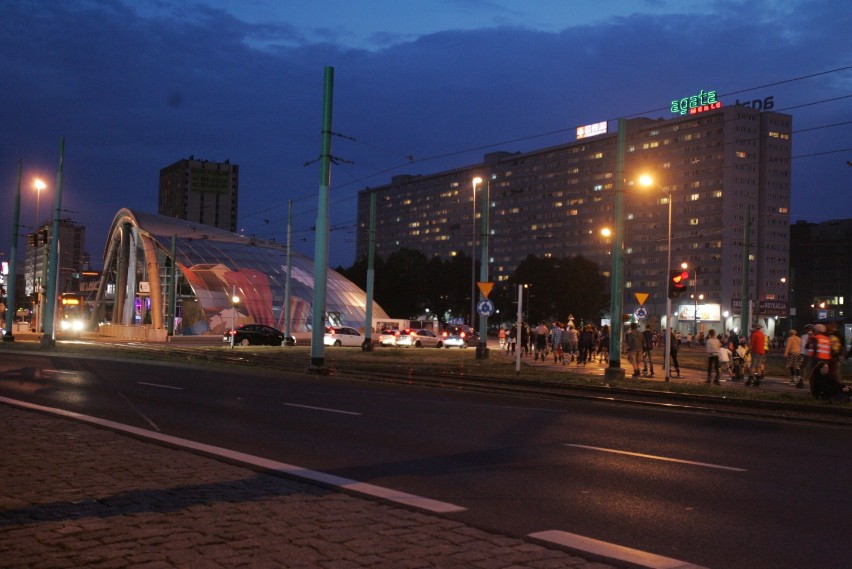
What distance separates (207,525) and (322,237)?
19.9 m

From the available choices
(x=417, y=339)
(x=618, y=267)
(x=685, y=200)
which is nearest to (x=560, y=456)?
(x=618, y=267)

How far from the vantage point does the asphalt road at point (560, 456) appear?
21.6 ft

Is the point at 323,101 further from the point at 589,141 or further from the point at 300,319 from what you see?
the point at 589,141

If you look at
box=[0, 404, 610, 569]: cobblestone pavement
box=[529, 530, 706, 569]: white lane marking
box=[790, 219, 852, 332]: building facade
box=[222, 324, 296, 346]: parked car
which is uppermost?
box=[790, 219, 852, 332]: building facade

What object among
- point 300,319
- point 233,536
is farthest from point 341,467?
point 300,319

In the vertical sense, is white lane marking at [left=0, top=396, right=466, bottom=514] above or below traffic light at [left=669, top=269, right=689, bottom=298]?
below

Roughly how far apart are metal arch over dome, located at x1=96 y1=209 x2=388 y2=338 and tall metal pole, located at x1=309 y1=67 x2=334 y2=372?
39.6 m

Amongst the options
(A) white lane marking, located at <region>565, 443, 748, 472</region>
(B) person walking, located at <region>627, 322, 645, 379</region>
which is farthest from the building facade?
(A) white lane marking, located at <region>565, 443, 748, 472</region>

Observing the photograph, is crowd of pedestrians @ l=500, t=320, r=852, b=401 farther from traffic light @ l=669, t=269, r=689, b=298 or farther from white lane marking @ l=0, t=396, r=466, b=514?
white lane marking @ l=0, t=396, r=466, b=514

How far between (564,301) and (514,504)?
104 meters

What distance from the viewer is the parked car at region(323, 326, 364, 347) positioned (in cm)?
5650

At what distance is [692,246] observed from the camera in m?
152

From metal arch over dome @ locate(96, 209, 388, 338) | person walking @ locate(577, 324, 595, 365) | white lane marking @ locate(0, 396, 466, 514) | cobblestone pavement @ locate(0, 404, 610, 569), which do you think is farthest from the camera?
metal arch over dome @ locate(96, 209, 388, 338)

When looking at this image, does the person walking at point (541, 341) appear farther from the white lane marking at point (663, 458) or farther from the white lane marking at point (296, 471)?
the white lane marking at point (296, 471)
